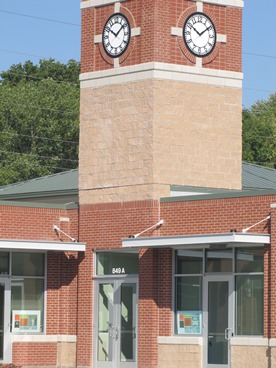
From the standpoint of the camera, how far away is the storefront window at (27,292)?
37656mm

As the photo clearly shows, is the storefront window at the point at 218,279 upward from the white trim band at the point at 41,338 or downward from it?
upward

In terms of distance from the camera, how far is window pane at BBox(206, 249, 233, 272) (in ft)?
112

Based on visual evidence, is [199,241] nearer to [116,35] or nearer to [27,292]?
[27,292]

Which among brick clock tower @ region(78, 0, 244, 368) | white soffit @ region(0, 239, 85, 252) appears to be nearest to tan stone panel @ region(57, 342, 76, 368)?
brick clock tower @ region(78, 0, 244, 368)

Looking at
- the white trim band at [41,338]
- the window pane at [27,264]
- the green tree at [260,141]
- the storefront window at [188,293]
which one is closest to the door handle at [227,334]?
the storefront window at [188,293]

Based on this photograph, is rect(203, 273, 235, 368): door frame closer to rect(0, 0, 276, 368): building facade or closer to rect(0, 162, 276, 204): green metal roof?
rect(0, 0, 276, 368): building facade

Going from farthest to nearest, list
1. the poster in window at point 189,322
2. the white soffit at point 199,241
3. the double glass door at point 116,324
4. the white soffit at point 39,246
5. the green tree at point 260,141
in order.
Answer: the green tree at point 260,141, the double glass door at point 116,324, the white soffit at point 39,246, the poster in window at point 189,322, the white soffit at point 199,241

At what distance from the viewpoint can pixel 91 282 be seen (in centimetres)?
3741

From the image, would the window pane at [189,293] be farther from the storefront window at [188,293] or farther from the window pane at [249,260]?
the window pane at [249,260]

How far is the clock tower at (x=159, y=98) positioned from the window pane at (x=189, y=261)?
6.08 feet

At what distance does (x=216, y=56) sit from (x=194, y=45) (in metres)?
0.82

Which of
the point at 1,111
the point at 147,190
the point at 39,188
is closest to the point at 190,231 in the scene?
the point at 147,190

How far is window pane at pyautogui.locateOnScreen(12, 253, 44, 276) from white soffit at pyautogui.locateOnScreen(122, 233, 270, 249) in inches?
145

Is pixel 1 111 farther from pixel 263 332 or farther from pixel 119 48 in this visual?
pixel 263 332
